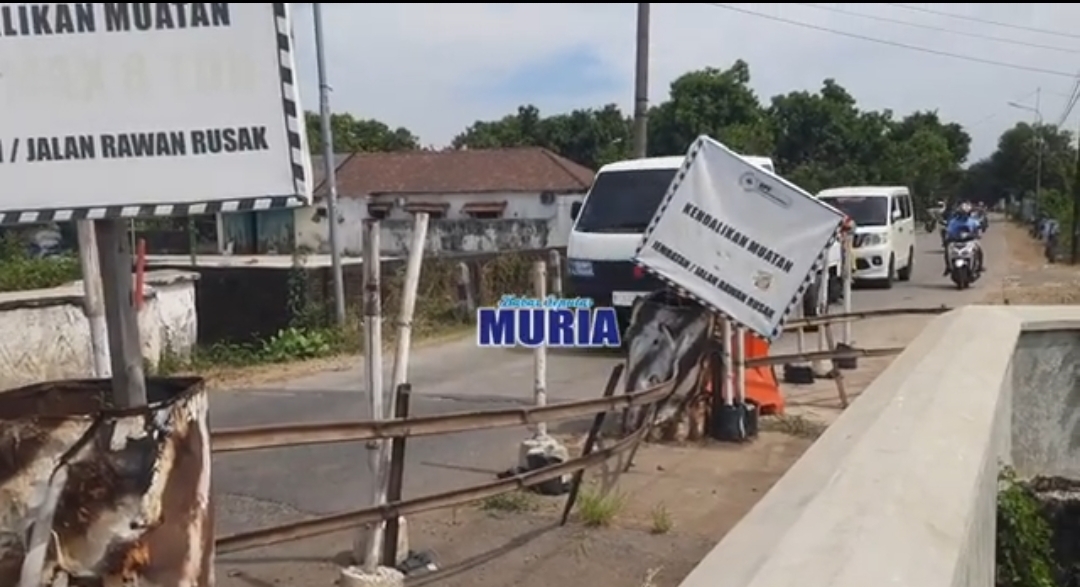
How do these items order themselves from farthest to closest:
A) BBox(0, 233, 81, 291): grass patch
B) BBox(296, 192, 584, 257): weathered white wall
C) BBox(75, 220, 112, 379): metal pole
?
BBox(296, 192, 584, 257): weathered white wall
BBox(0, 233, 81, 291): grass patch
BBox(75, 220, 112, 379): metal pole

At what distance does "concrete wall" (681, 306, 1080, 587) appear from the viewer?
2.69 m

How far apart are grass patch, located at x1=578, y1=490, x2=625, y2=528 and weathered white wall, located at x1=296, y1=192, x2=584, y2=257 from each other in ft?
69.7

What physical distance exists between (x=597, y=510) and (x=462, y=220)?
91.2 ft

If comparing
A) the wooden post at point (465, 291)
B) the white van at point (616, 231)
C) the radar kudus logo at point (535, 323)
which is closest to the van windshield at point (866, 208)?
the wooden post at point (465, 291)

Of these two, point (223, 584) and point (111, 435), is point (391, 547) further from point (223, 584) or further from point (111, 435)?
point (111, 435)

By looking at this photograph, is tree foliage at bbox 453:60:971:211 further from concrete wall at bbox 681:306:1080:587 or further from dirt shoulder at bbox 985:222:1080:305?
concrete wall at bbox 681:306:1080:587

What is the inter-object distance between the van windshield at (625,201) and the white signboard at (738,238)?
173 inches

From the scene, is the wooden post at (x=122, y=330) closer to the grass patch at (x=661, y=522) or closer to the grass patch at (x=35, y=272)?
the grass patch at (x=661, y=522)

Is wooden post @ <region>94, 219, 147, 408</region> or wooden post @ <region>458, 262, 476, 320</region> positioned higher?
wooden post @ <region>94, 219, 147, 408</region>

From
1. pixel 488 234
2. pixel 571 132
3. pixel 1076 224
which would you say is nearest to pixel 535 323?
pixel 1076 224

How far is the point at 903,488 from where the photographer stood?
3.30 m

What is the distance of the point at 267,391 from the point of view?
9.92 m

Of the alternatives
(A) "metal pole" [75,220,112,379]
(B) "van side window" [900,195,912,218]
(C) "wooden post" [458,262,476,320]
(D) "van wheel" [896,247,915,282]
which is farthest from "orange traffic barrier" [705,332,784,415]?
(B) "van side window" [900,195,912,218]

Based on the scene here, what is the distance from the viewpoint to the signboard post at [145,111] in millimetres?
2361
